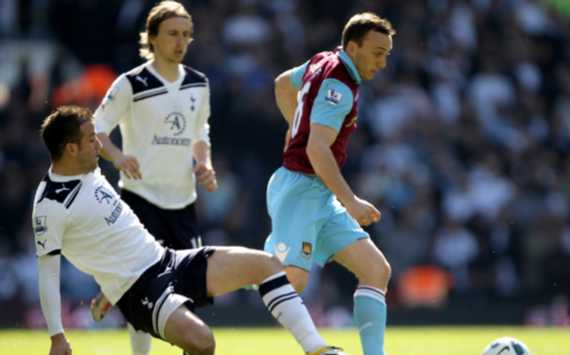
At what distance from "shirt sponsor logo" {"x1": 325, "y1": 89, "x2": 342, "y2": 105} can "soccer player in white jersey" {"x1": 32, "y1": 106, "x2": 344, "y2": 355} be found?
39.8 inches

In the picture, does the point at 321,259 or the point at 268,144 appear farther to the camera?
the point at 268,144

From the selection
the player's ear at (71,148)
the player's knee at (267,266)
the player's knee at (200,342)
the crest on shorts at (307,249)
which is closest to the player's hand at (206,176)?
the crest on shorts at (307,249)

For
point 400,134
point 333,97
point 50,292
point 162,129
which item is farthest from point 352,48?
point 400,134

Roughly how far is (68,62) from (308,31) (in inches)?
136

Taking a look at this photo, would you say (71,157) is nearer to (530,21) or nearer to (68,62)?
(68,62)

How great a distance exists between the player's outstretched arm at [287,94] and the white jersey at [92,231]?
5.45ft

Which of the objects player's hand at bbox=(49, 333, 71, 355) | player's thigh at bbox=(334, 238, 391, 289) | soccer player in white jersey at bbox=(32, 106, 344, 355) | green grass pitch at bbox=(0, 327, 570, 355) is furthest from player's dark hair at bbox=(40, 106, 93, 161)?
green grass pitch at bbox=(0, 327, 570, 355)

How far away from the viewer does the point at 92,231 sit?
6957mm

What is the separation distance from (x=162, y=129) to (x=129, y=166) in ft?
2.14

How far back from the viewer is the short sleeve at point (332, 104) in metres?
7.41

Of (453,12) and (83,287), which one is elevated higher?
(453,12)

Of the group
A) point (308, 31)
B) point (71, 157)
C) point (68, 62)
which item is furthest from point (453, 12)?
point (71, 157)

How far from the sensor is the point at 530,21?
64.5 feet

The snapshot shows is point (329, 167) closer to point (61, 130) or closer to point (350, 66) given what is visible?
point (350, 66)
